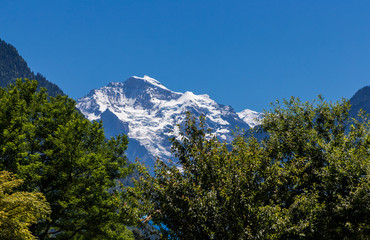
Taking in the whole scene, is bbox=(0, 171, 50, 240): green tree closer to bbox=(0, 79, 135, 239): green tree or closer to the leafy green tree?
bbox=(0, 79, 135, 239): green tree

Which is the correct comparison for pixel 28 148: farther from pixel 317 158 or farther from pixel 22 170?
pixel 317 158

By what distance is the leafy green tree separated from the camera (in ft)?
33.1

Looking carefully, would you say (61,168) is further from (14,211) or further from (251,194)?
(251,194)

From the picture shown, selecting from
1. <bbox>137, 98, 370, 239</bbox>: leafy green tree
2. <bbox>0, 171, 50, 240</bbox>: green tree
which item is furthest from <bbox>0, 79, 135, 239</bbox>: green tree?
<bbox>137, 98, 370, 239</bbox>: leafy green tree

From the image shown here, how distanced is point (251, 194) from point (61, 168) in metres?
15.2

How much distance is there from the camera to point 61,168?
811 inches

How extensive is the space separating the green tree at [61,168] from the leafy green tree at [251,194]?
774 cm

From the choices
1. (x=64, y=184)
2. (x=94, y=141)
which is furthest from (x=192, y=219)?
(x=94, y=141)

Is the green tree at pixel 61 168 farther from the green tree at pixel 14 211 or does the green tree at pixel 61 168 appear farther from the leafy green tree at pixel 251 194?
the leafy green tree at pixel 251 194

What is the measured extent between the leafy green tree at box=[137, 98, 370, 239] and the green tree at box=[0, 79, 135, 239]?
774 centimetres

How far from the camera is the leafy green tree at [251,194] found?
10.1 meters

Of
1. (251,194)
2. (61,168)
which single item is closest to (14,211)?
(61,168)

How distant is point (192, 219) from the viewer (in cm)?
1110

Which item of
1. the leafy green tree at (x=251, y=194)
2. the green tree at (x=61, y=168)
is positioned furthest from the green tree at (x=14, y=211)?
the leafy green tree at (x=251, y=194)
